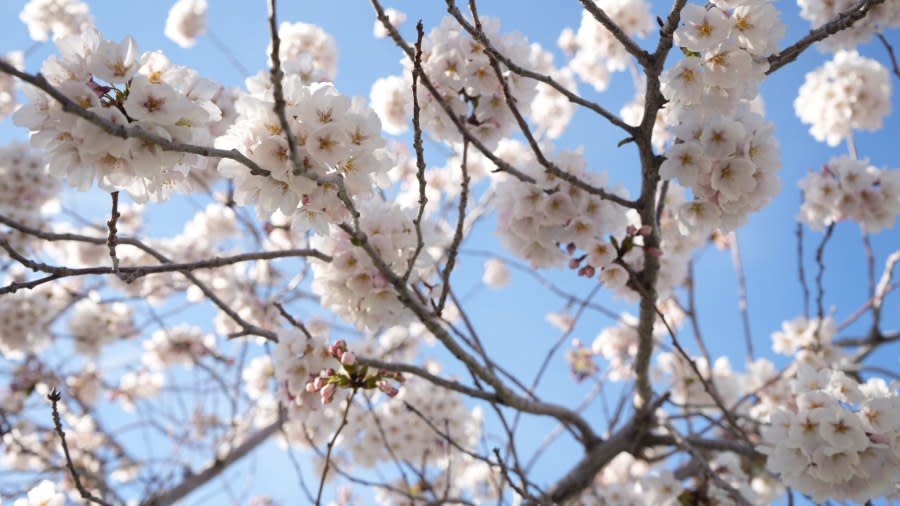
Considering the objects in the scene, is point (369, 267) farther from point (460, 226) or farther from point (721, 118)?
point (721, 118)

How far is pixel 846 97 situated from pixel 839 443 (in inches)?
135

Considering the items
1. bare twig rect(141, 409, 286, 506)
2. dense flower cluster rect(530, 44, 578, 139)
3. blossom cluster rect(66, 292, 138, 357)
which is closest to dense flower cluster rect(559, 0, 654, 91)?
dense flower cluster rect(530, 44, 578, 139)

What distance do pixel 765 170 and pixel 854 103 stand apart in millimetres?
3272

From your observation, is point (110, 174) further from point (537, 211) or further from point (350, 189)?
point (537, 211)

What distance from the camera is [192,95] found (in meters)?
1.59

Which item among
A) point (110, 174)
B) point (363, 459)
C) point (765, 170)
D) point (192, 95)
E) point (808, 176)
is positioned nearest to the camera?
point (110, 174)

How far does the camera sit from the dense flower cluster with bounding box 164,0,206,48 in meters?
6.75

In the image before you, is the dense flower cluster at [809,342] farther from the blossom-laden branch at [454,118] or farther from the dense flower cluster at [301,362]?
the dense flower cluster at [301,362]

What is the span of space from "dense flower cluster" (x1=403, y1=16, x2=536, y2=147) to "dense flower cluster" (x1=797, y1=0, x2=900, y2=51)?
152 cm

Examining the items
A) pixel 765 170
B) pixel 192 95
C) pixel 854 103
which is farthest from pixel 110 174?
pixel 854 103

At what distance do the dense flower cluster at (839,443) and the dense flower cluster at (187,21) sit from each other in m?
6.78

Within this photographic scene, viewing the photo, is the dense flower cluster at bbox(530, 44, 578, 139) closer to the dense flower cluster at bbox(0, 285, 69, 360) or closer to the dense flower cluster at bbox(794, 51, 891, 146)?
the dense flower cluster at bbox(794, 51, 891, 146)

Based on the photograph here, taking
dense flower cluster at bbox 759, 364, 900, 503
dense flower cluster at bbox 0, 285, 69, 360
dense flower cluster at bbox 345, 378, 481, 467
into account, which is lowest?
dense flower cluster at bbox 759, 364, 900, 503

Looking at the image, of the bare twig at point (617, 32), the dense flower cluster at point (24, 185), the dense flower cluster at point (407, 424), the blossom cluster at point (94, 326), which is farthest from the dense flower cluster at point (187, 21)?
the bare twig at point (617, 32)
